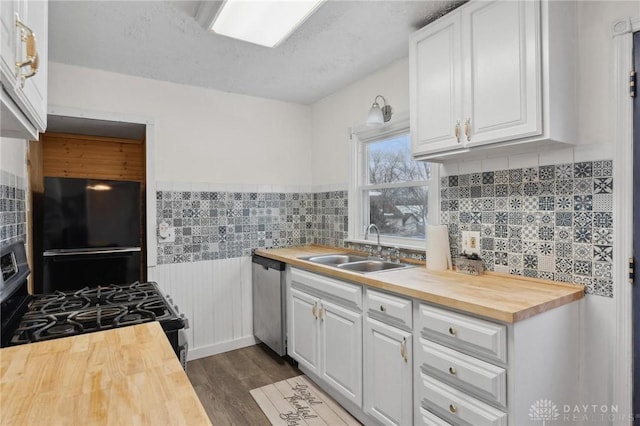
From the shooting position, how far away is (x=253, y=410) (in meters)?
2.24

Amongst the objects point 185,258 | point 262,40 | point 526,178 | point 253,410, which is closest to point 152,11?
point 262,40

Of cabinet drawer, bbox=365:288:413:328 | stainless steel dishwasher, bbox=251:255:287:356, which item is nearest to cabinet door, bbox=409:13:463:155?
cabinet drawer, bbox=365:288:413:328

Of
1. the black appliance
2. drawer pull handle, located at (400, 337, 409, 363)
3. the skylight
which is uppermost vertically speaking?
the skylight

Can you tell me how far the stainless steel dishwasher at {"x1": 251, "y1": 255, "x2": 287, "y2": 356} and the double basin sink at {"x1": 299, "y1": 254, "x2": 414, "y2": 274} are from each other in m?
0.33

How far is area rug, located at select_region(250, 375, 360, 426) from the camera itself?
2125mm

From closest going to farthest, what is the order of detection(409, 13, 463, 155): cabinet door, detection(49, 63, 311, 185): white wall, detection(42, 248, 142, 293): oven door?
detection(409, 13, 463, 155): cabinet door < detection(42, 248, 142, 293): oven door < detection(49, 63, 311, 185): white wall

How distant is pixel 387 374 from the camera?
1.86 meters

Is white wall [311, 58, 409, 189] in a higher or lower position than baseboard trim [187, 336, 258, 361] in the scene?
higher

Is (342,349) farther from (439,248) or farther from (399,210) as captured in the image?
(399,210)

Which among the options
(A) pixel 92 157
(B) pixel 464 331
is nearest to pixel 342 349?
(B) pixel 464 331

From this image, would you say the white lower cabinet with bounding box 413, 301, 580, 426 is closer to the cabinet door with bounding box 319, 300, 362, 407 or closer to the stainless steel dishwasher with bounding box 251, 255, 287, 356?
the cabinet door with bounding box 319, 300, 362, 407

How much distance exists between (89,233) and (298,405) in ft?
6.22

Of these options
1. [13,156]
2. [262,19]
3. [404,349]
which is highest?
[262,19]

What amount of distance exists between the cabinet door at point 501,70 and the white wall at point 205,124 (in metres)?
2.06
